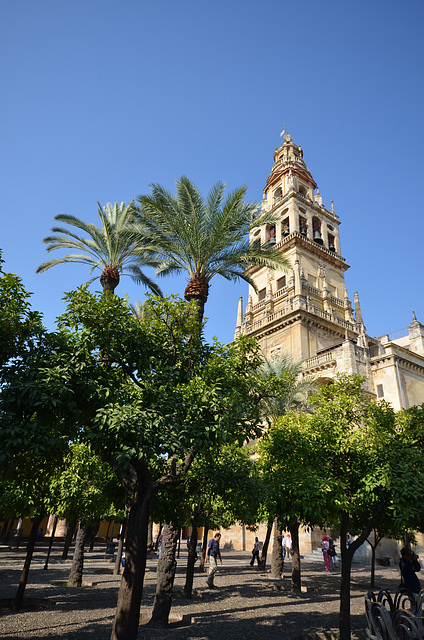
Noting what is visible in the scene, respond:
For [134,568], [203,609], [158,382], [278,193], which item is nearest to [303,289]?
[278,193]

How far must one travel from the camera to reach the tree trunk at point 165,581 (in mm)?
9641

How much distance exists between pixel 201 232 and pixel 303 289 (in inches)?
1021

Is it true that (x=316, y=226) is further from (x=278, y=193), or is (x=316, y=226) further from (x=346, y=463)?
(x=346, y=463)

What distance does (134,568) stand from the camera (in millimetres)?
7289

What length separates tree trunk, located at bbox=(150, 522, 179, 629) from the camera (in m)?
9.64

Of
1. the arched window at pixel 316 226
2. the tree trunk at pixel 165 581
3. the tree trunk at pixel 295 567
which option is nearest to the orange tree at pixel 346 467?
the tree trunk at pixel 165 581

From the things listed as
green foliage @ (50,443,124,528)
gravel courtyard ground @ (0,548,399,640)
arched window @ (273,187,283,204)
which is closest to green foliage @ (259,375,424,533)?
gravel courtyard ground @ (0,548,399,640)

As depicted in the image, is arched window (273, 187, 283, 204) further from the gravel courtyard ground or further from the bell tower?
the gravel courtyard ground

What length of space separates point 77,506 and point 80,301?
33.4 feet

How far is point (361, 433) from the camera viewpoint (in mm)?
9625

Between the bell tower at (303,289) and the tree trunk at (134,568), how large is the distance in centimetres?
2389

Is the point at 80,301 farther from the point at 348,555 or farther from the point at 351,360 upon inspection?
the point at 351,360

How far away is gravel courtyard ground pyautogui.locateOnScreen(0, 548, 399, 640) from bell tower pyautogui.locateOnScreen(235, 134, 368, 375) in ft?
54.8

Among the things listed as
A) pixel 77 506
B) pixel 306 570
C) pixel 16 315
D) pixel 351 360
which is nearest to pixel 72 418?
pixel 16 315
